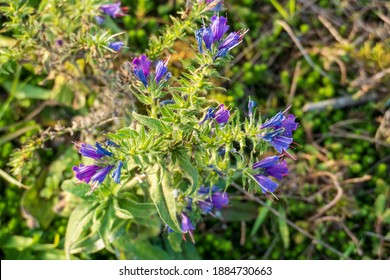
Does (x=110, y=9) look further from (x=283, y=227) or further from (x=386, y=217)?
(x=386, y=217)

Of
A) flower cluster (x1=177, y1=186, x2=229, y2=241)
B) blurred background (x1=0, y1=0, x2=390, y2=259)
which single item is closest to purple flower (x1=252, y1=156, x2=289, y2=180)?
flower cluster (x1=177, y1=186, x2=229, y2=241)

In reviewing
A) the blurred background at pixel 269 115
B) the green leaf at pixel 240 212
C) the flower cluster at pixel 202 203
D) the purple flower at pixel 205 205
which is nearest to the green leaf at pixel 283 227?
the blurred background at pixel 269 115

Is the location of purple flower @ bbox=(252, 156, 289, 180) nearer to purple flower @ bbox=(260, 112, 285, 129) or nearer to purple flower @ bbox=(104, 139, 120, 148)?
purple flower @ bbox=(260, 112, 285, 129)

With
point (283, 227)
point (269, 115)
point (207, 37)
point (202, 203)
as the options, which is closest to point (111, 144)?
point (207, 37)

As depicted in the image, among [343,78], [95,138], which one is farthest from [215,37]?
[343,78]

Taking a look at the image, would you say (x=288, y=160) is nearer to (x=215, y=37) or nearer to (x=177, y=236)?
(x=177, y=236)

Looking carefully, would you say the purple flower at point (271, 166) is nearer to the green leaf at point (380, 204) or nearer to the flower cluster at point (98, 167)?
the flower cluster at point (98, 167)
